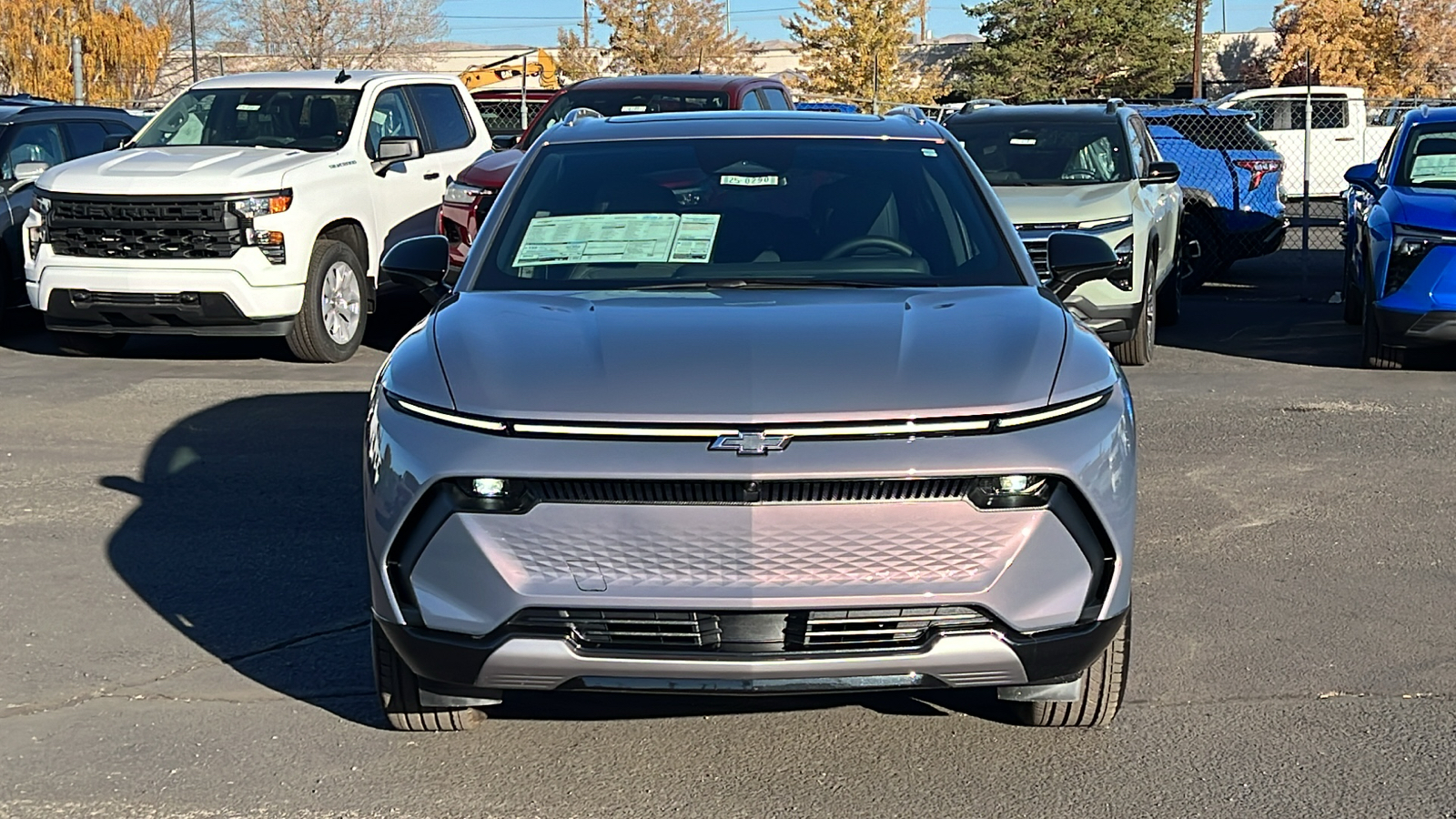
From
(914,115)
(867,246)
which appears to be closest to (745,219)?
(867,246)

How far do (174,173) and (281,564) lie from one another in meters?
5.23

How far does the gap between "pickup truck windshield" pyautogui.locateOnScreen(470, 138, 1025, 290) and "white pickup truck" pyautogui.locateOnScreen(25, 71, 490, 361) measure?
5.63m

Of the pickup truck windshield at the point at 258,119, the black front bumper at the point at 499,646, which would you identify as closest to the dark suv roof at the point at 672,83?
the pickup truck windshield at the point at 258,119

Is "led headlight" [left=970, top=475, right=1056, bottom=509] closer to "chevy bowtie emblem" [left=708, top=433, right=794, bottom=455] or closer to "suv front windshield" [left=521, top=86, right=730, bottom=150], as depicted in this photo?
"chevy bowtie emblem" [left=708, top=433, right=794, bottom=455]

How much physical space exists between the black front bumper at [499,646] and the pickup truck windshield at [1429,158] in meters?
8.12

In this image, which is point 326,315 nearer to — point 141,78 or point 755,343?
point 755,343

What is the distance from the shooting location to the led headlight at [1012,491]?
3744 millimetres

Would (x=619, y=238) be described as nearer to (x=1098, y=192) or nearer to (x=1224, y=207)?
(x=1098, y=192)

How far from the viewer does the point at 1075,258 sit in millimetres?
5422

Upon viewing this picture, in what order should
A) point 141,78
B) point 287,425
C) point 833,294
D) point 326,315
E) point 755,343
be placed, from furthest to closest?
point 141,78
point 326,315
point 287,425
point 833,294
point 755,343

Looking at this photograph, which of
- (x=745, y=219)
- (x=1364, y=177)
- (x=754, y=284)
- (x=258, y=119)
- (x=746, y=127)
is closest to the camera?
(x=754, y=284)

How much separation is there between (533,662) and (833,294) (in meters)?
1.50

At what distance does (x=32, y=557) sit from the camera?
6.35m

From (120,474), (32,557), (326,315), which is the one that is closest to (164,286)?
(326,315)
